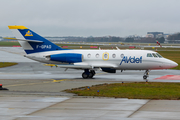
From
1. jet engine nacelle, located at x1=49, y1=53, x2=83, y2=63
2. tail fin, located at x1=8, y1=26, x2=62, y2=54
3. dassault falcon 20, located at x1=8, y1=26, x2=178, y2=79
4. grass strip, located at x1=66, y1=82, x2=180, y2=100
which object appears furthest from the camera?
tail fin, located at x1=8, y1=26, x2=62, y2=54

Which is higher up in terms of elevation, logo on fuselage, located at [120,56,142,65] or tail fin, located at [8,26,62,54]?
tail fin, located at [8,26,62,54]

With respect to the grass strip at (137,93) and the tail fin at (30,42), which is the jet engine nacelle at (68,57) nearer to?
the tail fin at (30,42)

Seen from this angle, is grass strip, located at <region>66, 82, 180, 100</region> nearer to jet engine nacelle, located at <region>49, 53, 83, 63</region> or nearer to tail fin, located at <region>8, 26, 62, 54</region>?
jet engine nacelle, located at <region>49, 53, 83, 63</region>

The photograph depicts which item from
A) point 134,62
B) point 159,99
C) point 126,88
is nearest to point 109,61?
point 134,62

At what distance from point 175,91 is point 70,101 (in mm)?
7734

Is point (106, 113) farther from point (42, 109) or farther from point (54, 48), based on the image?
point (54, 48)

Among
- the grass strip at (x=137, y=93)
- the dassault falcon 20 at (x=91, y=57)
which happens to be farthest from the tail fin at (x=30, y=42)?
the grass strip at (x=137, y=93)

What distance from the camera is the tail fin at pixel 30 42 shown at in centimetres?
3150

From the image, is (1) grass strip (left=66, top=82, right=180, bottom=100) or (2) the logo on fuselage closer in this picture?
(1) grass strip (left=66, top=82, right=180, bottom=100)

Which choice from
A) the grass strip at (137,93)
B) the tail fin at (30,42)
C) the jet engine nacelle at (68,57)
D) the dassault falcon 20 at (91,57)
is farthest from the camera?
the tail fin at (30,42)

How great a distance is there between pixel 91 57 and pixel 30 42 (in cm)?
644

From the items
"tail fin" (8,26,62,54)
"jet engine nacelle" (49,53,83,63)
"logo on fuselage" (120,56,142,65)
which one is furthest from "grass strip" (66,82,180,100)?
"tail fin" (8,26,62,54)

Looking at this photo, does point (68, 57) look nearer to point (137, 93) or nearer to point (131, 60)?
point (131, 60)

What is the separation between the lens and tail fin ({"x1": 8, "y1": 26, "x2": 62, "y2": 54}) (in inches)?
1240
